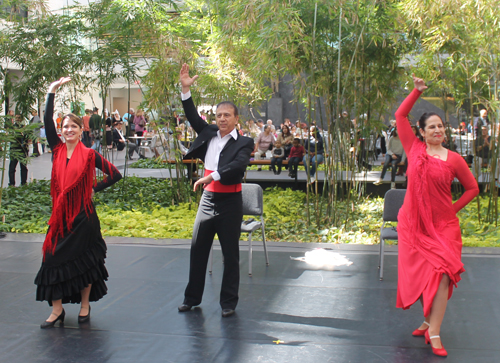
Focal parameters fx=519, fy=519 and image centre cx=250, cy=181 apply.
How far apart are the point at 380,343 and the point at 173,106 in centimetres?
567

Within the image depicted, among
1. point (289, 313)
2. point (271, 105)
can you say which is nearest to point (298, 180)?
point (289, 313)

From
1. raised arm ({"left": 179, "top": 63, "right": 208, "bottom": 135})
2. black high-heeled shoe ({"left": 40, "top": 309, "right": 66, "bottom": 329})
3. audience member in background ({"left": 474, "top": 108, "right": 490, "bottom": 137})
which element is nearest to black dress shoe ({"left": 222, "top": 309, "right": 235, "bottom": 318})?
black high-heeled shoe ({"left": 40, "top": 309, "right": 66, "bottom": 329})

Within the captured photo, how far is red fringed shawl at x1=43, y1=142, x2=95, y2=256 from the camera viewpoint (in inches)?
121

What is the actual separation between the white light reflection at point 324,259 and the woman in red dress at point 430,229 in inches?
65.0

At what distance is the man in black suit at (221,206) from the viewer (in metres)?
3.31

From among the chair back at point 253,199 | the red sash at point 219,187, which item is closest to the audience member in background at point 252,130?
the chair back at point 253,199

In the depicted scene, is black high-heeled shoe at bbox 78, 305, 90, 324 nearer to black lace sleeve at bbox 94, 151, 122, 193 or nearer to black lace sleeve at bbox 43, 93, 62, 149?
black lace sleeve at bbox 94, 151, 122, 193

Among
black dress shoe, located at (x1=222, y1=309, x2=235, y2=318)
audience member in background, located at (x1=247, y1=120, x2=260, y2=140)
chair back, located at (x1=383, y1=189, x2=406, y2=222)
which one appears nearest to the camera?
black dress shoe, located at (x1=222, y1=309, x2=235, y2=318)

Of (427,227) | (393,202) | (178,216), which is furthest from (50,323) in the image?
(178,216)

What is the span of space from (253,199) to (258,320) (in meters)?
1.53

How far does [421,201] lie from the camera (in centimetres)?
287

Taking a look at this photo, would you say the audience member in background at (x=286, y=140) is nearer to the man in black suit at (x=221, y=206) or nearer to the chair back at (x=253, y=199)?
the chair back at (x=253, y=199)

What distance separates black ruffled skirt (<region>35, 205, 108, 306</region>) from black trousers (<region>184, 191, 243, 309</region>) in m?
0.61

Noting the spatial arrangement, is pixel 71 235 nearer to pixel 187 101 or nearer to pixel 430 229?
pixel 187 101
